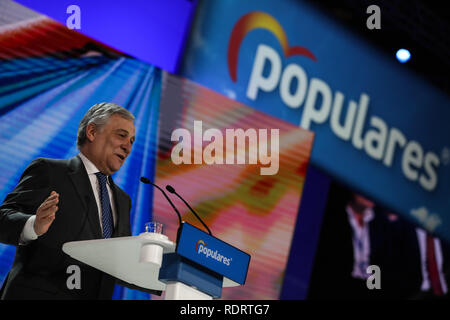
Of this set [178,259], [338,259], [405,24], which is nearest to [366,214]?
[338,259]

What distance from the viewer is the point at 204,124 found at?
18.7 ft

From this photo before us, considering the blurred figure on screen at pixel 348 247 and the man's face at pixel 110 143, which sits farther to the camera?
the blurred figure on screen at pixel 348 247

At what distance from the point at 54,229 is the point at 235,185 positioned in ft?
8.07

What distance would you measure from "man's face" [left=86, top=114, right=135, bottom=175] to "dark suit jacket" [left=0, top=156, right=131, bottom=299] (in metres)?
0.11

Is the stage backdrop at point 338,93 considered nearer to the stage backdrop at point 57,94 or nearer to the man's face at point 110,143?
the stage backdrop at point 57,94

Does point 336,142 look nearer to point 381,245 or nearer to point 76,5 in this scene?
point 381,245

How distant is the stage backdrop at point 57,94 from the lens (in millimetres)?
4742

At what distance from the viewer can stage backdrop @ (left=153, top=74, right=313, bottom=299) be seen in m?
5.49

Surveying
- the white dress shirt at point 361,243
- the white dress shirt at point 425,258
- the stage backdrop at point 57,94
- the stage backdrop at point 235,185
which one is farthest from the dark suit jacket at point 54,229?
the white dress shirt at point 425,258

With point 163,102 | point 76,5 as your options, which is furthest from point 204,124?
point 76,5

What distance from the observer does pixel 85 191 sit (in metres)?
3.64

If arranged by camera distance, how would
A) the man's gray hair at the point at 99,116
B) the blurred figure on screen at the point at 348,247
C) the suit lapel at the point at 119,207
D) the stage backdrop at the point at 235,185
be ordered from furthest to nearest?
the blurred figure on screen at the point at 348,247, the stage backdrop at the point at 235,185, the man's gray hair at the point at 99,116, the suit lapel at the point at 119,207

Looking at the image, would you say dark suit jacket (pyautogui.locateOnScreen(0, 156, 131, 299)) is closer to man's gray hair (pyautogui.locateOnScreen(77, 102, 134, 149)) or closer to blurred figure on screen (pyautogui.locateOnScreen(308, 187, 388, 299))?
man's gray hair (pyautogui.locateOnScreen(77, 102, 134, 149))
